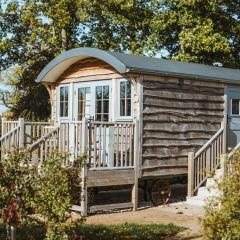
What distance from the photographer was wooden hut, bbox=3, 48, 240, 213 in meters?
12.0

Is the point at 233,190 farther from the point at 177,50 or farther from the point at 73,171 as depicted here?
the point at 177,50

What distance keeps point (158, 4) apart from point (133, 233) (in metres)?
16.6

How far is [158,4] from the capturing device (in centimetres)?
2386

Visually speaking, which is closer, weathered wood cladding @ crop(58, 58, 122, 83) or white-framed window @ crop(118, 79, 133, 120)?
white-framed window @ crop(118, 79, 133, 120)

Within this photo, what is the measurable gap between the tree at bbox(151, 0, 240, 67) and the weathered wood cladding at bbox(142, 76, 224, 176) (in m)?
7.97

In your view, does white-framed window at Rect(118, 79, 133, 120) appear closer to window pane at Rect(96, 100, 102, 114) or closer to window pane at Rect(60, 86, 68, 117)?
window pane at Rect(96, 100, 102, 114)

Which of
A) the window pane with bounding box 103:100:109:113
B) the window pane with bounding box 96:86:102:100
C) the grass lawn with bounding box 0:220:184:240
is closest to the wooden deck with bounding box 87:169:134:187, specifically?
the grass lawn with bounding box 0:220:184:240

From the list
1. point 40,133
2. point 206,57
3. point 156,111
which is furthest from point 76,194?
point 206,57

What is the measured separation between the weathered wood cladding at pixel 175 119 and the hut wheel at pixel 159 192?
1.34 feet

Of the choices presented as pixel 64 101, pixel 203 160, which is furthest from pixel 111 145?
pixel 64 101

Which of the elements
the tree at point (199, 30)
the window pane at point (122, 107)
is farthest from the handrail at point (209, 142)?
the tree at point (199, 30)

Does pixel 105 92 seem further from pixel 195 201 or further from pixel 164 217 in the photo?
pixel 164 217

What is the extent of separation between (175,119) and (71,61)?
3340 millimetres

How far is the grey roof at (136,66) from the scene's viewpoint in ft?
40.4
